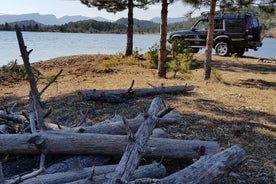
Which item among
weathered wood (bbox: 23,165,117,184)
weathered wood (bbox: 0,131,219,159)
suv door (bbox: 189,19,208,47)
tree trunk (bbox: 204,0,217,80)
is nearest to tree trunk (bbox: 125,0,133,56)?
suv door (bbox: 189,19,208,47)

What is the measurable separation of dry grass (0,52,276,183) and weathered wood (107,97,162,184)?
1.59 m

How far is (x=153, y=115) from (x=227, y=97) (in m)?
6.19

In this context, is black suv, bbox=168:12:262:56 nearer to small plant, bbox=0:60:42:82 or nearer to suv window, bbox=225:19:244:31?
suv window, bbox=225:19:244:31

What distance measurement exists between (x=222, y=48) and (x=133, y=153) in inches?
723

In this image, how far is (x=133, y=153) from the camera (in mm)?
3877

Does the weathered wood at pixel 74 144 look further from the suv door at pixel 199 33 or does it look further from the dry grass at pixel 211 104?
the suv door at pixel 199 33

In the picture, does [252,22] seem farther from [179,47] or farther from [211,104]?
[211,104]

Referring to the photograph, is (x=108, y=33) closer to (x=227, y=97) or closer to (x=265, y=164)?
(x=227, y=97)

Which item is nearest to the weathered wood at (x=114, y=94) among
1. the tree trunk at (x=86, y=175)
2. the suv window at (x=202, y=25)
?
the tree trunk at (x=86, y=175)

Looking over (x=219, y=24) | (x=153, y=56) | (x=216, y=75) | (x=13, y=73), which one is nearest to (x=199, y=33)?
(x=219, y=24)

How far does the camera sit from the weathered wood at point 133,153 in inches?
143

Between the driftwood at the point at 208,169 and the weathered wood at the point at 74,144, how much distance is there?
762 millimetres

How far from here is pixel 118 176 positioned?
11.9 ft

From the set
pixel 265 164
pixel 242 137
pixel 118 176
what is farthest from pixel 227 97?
pixel 118 176
